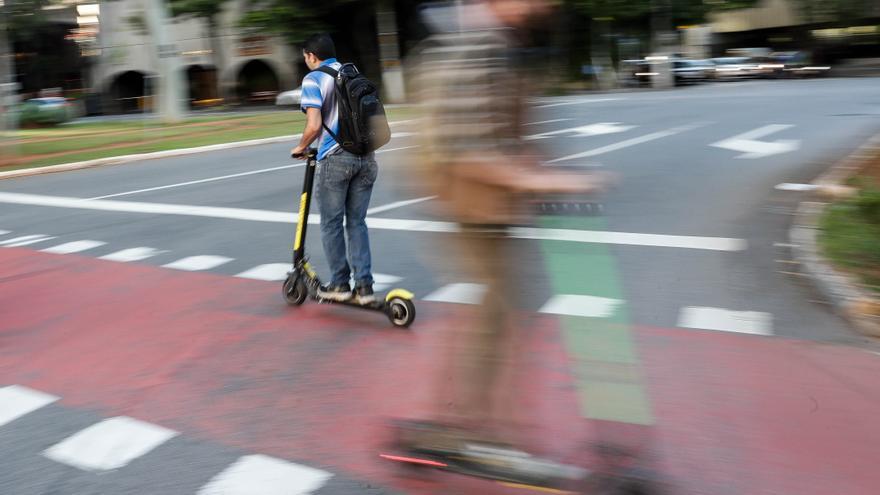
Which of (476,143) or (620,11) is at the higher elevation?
(620,11)

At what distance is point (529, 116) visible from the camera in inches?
117

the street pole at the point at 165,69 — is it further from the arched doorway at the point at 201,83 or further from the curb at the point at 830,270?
the arched doorway at the point at 201,83

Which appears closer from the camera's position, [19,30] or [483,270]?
[483,270]

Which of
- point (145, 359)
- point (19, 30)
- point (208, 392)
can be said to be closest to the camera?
point (208, 392)

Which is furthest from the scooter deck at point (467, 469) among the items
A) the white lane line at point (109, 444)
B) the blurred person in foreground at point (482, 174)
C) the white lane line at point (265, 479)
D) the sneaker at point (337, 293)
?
the sneaker at point (337, 293)

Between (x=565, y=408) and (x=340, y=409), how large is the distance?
1099 millimetres

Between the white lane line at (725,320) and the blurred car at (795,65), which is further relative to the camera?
the blurred car at (795,65)

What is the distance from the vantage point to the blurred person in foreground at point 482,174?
282 cm

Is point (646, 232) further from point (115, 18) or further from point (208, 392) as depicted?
point (115, 18)

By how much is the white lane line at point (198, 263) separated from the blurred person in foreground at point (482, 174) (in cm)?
486

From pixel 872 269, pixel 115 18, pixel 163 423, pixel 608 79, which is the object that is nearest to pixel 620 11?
pixel 608 79

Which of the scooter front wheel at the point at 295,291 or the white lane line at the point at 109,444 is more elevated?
the scooter front wheel at the point at 295,291

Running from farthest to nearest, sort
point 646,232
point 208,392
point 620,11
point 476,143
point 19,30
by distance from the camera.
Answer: point 19,30 → point 620,11 → point 646,232 → point 208,392 → point 476,143

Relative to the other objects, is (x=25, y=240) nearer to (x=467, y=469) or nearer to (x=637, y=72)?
(x=467, y=469)
